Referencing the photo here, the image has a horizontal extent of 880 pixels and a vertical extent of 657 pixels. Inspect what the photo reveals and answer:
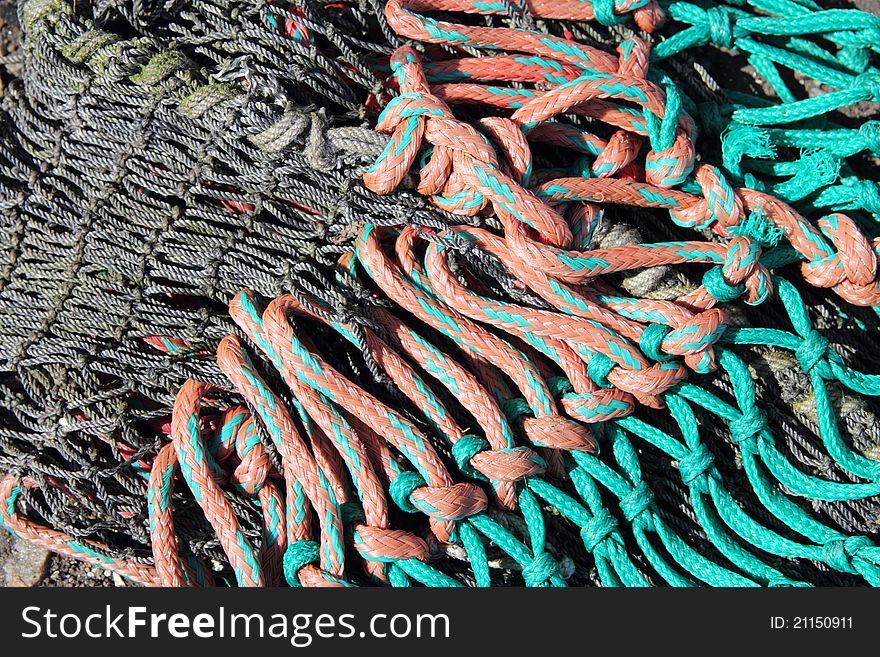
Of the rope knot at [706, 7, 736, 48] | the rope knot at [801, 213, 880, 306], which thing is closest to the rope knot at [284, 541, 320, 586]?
the rope knot at [801, 213, 880, 306]

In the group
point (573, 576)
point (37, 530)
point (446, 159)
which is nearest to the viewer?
point (446, 159)

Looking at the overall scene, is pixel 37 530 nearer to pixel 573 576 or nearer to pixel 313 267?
pixel 313 267

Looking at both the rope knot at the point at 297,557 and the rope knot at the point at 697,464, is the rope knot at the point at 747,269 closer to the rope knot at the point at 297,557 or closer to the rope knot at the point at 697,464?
the rope knot at the point at 697,464

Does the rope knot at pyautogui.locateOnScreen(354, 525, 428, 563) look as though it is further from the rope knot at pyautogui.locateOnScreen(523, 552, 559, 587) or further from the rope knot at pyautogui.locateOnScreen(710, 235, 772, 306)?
the rope knot at pyautogui.locateOnScreen(710, 235, 772, 306)

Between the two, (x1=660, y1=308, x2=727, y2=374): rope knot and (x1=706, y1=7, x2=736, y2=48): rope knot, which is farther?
(x1=706, y1=7, x2=736, y2=48): rope knot

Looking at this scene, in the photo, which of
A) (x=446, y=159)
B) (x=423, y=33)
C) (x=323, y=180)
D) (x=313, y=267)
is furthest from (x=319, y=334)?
(x=423, y=33)

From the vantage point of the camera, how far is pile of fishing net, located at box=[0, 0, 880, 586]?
1.28 m

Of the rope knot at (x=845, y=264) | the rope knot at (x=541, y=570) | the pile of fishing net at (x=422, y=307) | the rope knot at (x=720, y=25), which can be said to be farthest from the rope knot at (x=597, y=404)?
the rope knot at (x=720, y=25)

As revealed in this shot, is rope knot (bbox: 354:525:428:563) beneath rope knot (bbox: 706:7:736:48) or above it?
beneath

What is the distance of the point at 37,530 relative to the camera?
1.46 meters

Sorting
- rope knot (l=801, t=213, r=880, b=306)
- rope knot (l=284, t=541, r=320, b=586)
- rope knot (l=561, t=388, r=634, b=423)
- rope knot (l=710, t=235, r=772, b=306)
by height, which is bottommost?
rope knot (l=284, t=541, r=320, b=586)

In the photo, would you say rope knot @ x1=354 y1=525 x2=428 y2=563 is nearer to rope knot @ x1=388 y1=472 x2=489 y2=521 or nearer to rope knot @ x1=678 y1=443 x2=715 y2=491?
rope knot @ x1=388 y1=472 x2=489 y2=521

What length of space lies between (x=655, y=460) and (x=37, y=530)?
1.10 meters

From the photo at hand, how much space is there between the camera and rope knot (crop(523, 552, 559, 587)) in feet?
4.21
